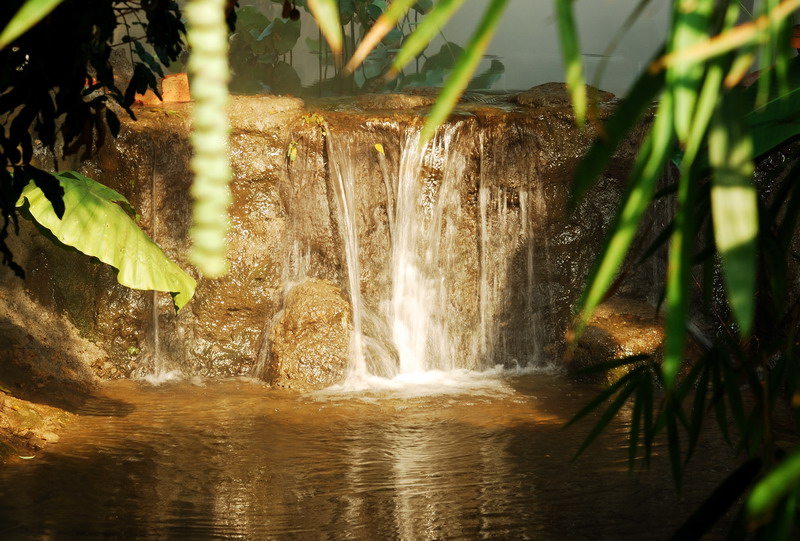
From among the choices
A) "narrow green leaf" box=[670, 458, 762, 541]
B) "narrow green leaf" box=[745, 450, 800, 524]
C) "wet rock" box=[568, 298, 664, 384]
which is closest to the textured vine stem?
"wet rock" box=[568, 298, 664, 384]

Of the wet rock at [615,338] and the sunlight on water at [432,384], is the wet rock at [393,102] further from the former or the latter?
the wet rock at [615,338]

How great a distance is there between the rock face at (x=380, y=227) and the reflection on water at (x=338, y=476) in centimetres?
140

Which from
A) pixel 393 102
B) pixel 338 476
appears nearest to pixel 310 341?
pixel 338 476

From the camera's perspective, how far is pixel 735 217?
0.93 meters

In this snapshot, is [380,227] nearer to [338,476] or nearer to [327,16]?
[338,476]

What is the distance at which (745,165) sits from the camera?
98 cm

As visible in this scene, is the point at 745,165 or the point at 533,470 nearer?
the point at 745,165

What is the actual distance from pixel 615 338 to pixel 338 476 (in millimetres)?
3289

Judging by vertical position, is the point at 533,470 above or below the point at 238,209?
below

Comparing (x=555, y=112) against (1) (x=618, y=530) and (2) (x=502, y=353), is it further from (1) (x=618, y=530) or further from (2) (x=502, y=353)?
(1) (x=618, y=530)

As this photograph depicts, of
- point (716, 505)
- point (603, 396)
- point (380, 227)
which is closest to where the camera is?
point (716, 505)

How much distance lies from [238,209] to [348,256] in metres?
1.01

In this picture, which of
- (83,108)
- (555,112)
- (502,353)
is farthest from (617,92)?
(83,108)

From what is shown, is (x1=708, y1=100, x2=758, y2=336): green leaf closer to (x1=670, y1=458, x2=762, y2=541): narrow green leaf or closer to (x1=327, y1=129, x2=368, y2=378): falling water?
(x1=670, y1=458, x2=762, y2=541): narrow green leaf
